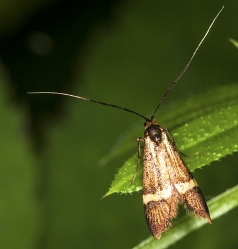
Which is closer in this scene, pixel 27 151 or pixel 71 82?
pixel 27 151

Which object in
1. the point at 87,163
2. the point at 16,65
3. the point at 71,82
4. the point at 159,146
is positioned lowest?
the point at 159,146

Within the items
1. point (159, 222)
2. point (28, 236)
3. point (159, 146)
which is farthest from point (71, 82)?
point (159, 222)

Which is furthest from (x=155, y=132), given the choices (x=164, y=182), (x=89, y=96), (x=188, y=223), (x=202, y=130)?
(x=89, y=96)

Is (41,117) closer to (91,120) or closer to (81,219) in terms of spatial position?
(91,120)

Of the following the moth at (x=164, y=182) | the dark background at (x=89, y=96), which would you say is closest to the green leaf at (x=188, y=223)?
the moth at (x=164, y=182)

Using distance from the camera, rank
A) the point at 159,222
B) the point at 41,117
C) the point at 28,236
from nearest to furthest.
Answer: the point at 159,222, the point at 28,236, the point at 41,117

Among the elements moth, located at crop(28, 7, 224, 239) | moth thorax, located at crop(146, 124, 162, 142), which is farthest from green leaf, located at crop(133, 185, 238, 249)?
moth thorax, located at crop(146, 124, 162, 142)
